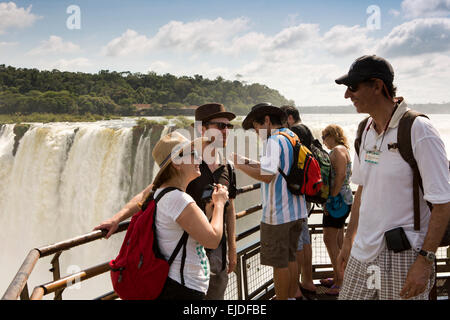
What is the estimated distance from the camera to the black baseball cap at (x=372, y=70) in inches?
60.9

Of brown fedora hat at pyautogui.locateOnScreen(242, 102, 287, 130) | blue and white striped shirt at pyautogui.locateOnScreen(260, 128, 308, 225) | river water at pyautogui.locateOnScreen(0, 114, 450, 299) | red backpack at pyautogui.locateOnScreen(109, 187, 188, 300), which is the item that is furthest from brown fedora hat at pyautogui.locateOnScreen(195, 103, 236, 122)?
river water at pyautogui.locateOnScreen(0, 114, 450, 299)

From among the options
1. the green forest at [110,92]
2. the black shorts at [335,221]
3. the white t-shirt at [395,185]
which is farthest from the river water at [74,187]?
the green forest at [110,92]

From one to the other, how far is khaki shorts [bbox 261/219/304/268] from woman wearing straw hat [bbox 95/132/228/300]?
0.96 metres

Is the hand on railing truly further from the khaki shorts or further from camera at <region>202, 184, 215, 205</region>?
the khaki shorts

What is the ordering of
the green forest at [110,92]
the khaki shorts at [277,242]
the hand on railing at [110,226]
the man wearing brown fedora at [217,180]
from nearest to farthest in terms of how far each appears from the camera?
the hand on railing at [110,226] → the man wearing brown fedora at [217,180] → the khaki shorts at [277,242] → the green forest at [110,92]

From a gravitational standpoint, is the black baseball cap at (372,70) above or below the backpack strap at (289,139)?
above

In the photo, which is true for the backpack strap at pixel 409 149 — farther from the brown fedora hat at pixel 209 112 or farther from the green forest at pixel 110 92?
the green forest at pixel 110 92

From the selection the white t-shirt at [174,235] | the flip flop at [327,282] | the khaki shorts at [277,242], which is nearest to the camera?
the white t-shirt at [174,235]

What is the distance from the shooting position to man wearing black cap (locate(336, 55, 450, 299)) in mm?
1410

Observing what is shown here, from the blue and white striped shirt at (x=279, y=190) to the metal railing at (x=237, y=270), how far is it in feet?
0.85

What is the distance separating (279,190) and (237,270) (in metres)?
0.75

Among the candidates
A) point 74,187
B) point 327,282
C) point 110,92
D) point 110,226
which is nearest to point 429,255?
point 110,226
